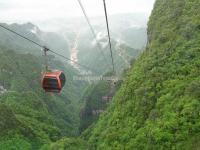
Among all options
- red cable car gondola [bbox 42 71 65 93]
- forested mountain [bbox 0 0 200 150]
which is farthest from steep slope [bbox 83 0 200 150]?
red cable car gondola [bbox 42 71 65 93]

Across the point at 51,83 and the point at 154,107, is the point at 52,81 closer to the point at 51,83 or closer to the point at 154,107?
the point at 51,83

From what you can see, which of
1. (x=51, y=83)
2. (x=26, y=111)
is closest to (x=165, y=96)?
(x=51, y=83)

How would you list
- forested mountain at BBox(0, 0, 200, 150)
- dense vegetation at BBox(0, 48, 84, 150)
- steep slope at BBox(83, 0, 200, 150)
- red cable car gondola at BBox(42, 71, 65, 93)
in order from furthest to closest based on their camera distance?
dense vegetation at BBox(0, 48, 84, 150) → forested mountain at BBox(0, 0, 200, 150) → steep slope at BBox(83, 0, 200, 150) → red cable car gondola at BBox(42, 71, 65, 93)

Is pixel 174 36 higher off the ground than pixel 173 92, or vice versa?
pixel 174 36

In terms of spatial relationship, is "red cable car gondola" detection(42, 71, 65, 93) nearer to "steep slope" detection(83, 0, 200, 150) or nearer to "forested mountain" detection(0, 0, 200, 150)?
"forested mountain" detection(0, 0, 200, 150)

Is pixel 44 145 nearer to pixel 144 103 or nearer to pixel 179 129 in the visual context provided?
pixel 144 103

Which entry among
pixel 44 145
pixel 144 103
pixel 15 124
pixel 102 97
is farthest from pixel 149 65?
pixel 102 97
